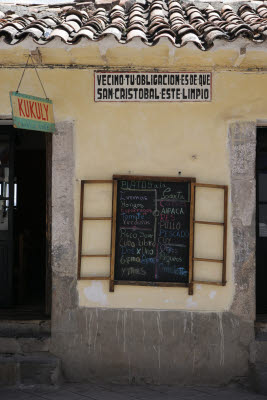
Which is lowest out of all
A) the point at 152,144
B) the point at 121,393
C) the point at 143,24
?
the point at 121,393

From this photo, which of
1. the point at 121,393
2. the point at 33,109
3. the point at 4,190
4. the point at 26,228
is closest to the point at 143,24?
the point at 33,109

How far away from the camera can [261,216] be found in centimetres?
640

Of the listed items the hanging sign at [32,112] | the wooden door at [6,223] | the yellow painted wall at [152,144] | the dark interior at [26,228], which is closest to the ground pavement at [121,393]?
the yellow painted wall at [152,144]

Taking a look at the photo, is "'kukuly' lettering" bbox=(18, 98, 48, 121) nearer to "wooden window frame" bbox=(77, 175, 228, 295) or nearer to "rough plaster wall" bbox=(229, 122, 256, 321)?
"wooden window frame" bbox=(77, 175, 228, 295)

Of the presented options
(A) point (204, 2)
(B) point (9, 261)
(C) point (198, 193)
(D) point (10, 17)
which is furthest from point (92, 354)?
(A) point (204, 2)

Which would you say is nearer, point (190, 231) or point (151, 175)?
point (190, 231)

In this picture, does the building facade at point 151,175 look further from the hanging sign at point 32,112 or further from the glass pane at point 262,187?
the glass pane at point 262,187

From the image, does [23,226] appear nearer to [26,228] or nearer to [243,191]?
[26,228]

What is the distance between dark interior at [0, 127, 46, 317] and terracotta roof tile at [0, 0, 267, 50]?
1.41 m

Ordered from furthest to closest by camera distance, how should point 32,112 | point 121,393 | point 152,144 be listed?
point 152,144, point 121,393, point 32,112

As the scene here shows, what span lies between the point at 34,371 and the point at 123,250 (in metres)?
1.61

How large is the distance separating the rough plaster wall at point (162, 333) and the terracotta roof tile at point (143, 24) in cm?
109

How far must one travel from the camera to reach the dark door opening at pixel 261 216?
251 inches

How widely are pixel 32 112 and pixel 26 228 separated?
446cm
